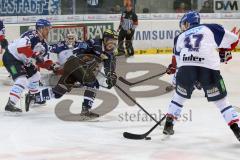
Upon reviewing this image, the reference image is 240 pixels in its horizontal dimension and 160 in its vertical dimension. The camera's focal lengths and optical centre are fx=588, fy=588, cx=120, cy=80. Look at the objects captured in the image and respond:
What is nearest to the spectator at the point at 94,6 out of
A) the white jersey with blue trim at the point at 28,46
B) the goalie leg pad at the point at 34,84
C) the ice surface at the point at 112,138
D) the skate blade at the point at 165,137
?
the ice surface at the point at 112,138

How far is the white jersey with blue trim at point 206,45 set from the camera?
5312 millimetres

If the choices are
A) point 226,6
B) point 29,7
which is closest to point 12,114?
point 29,7

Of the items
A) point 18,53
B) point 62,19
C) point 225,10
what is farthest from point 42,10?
point 18,53

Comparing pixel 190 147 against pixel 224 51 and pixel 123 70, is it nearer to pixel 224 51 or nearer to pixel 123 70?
pixel 224 51

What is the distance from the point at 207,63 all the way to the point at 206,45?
16 centimetres

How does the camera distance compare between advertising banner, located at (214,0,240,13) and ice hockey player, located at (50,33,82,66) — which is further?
advertising banner, located at (214,0,240,13)

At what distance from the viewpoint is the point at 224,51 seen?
5.61m

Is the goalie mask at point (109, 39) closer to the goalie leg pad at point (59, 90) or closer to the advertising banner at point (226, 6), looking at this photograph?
the goalie leg pad at point (59, 90)

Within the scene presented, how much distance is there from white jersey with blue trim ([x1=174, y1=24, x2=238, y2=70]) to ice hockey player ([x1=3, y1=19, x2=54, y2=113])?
226 centimetres

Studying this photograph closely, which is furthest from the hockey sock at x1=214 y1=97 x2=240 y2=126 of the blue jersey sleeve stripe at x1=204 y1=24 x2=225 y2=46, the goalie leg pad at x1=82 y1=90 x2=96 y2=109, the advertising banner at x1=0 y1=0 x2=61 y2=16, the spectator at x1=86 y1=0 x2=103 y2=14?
the spectator at x1=86 y1=0 x2=103 y2=14

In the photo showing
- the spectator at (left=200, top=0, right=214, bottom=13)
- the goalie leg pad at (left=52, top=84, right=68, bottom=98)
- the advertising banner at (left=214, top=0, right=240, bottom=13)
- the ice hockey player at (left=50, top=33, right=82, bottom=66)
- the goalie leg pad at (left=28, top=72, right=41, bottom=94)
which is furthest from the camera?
the advertising banner at (left=214, top=0, right=240, bottom=13)

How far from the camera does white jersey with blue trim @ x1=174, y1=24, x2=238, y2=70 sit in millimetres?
5312

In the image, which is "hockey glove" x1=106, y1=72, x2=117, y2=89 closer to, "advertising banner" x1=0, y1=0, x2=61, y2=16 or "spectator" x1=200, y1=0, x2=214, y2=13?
"advertising banner" x1=0, y1=0, x2=61, y2=16

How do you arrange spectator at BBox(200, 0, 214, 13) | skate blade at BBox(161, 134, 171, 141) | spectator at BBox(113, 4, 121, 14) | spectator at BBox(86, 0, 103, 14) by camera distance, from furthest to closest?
1. spectator at BBox(200, 0, 214, 13)
2. spectator at BBox(113, 4, 121, 14)
3. spectator at BBox(86, 0, 103, 14)
4. skate blade at BBox(161, 134, 171, 141)
